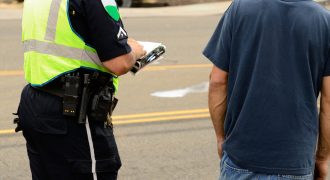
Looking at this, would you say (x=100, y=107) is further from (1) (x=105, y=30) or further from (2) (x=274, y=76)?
(2) (x=274, y=76)

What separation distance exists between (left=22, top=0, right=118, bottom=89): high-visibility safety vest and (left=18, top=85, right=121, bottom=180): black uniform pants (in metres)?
0.11

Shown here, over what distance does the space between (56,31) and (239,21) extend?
84cm

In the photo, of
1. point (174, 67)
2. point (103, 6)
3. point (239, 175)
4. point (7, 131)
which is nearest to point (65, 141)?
point (103, 6)

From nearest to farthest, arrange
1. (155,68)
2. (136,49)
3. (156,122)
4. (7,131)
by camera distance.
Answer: (136,49) < (7,131) < (156,122) < (155,68)

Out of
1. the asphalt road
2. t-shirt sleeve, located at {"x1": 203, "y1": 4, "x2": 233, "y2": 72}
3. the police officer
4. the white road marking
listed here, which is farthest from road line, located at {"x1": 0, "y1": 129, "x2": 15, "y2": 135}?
t-shirt sleeve, located at {"x1": 203, "y1": 4, "x2": 233, "y2": 72}

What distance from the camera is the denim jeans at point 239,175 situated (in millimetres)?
2711

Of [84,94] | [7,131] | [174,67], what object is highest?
[84,94]

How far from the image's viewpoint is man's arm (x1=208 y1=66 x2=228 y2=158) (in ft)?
9.21

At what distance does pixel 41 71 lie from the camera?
3035 millimetres

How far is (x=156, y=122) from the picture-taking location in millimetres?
6961

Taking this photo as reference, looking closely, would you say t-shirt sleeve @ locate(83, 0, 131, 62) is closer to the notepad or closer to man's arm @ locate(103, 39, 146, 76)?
man's arm @ locate(103, 39, 146, 76)

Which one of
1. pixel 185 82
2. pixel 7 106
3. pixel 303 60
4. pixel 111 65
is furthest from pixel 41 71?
pixel 185 82

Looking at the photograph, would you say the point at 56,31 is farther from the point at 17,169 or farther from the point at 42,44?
the point at 17,169

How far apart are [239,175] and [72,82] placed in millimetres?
850
